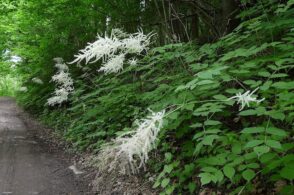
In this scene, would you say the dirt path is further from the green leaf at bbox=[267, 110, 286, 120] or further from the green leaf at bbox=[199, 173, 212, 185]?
the green leaf at bbox=[267, 110, 286, 120]

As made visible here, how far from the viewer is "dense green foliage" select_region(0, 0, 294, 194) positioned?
2879 mm

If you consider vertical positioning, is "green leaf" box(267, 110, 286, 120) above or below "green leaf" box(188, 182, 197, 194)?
above

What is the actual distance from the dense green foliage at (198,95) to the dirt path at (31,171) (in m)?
0.90

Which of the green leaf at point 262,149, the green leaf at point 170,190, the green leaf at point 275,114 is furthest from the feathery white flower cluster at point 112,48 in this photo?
the green leaf at point 262,149

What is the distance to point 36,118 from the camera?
49.8 ft

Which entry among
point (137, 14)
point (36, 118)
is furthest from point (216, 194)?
point (36, 118)

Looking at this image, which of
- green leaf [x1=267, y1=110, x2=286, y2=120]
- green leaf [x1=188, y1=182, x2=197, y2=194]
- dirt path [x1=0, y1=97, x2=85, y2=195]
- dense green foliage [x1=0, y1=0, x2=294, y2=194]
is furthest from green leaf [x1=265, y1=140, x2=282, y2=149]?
dirt path [x1=0, y1=97, x2=85, y2=195]

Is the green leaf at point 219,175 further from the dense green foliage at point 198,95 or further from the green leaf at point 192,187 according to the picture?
the green leaf at point 192,187

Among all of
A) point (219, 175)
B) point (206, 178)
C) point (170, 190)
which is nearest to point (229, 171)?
point (219, 175)

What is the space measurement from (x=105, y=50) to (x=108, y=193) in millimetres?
2419

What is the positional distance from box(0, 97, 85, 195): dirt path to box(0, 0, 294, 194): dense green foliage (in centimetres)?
90

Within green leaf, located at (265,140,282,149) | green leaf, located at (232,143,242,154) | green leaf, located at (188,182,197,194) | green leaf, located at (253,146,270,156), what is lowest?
green leaf, located at (188,182,197,194)

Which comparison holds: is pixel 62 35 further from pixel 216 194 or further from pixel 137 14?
pixel 216 194

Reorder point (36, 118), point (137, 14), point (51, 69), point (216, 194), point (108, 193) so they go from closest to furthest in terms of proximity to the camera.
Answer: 1. point (216, 194)
2. point (108, 193)
3. point (137, 14)
4. point (51, 69)
5. point (36, 118)
